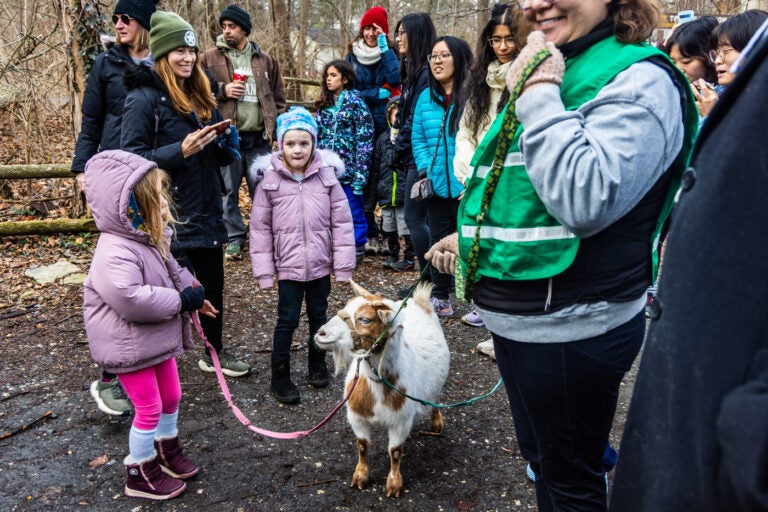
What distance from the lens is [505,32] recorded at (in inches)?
151

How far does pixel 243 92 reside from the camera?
20.6 feet

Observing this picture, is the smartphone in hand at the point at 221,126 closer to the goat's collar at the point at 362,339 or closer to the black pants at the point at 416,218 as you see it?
the goat's collar at the point at 362,339

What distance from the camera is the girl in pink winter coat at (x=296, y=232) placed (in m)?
3.87

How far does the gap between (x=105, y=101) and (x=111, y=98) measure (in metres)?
0.07

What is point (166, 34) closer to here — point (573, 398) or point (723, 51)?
point (573, 398)

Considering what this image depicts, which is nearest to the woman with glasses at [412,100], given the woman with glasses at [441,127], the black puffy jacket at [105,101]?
the woman with glasses at [441,127]

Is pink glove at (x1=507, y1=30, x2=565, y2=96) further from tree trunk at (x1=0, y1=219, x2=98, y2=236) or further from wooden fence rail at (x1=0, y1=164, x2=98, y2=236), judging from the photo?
wooden fence rail at (x1=0, y1=164, x2=98, y2=236)

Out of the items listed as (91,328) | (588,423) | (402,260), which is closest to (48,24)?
(402,260)

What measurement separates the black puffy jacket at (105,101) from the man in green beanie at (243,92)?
2516 millimetres

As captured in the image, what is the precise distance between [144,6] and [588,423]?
3.80 metres

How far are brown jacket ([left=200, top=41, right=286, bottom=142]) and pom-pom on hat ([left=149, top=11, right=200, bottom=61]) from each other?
2.74 metres

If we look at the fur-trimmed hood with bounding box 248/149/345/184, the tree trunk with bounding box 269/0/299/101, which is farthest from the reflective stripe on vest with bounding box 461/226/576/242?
the tree trunk with bounding box 269/0/299/101

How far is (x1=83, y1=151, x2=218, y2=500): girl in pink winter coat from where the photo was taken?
2.73 metres

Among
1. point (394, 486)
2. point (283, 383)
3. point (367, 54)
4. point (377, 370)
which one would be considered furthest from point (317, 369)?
point (367, 54)
